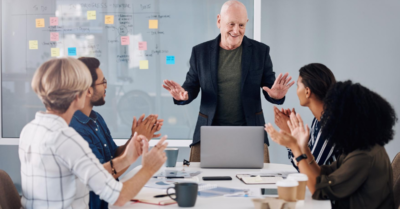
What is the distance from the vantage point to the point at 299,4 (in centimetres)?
381

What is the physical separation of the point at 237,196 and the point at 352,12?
9.36 feet

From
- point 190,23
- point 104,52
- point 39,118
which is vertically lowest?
point 39,118

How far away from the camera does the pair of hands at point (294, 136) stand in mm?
1712

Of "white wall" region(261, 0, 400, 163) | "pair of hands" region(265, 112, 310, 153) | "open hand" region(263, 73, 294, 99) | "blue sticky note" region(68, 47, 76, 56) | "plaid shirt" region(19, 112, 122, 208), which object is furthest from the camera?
"blue sticky note" region(68, 47, 76, 56)

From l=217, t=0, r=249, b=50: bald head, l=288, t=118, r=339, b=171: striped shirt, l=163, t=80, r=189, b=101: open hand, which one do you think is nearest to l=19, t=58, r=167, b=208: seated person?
l=288, t=118, r=339, b=171: striped shirt

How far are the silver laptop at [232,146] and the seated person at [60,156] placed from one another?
0.66 meters

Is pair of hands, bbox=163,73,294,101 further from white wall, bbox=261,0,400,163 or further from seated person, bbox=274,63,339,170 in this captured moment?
white wall, bbox=261,0,400,163

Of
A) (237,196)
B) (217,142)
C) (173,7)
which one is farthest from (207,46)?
(237,196)

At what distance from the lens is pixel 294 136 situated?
6.07ft

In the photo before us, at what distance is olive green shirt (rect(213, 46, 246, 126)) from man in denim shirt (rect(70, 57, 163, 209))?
2.04 ft

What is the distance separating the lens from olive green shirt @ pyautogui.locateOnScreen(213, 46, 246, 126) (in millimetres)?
2693

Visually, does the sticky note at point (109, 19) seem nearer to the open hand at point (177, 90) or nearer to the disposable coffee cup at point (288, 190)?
the open hand at point (177, 90)

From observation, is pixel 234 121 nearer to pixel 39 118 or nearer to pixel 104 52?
pixel 39 118

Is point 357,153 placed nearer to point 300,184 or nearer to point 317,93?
point 300,184
